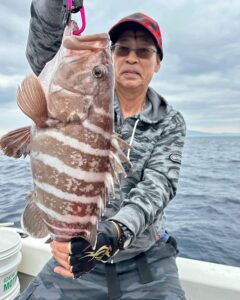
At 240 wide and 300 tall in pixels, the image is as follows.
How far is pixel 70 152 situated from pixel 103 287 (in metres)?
1.95

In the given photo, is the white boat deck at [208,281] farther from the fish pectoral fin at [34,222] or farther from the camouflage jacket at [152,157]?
the fish pectoral fin at [34,222]

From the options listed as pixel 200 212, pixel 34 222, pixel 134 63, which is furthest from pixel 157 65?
pixel 200 212

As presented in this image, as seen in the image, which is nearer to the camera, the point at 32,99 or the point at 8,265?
the point at 32,99

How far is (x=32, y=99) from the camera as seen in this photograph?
78.0 inches

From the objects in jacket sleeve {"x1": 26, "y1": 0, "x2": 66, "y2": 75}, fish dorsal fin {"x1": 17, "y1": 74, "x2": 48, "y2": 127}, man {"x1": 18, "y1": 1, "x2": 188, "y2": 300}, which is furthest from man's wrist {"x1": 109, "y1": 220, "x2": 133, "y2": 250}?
jacket sleeve {"x1": 26, "y1": 0, "x2": 66, "y2": 75}

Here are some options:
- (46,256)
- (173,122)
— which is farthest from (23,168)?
(173,122)

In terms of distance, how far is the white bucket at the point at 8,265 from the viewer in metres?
4.02

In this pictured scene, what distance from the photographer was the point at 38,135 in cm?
208

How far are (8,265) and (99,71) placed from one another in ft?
9.30

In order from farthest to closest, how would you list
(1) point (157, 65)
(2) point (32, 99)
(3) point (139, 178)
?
(1) point (157, 65)
(3) point (139, 178)
(2) point (32, 99)

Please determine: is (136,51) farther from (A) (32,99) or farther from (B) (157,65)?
(A) (32,99)

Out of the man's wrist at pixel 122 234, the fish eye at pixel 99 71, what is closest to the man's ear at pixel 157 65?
the fish eye at pixel 99 71

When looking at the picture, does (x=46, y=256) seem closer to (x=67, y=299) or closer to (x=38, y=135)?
(x=67, y=299)

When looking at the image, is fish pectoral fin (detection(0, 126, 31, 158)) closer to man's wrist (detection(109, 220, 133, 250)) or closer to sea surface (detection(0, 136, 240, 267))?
man's wrist (detection(109, 220, 133, 250))
